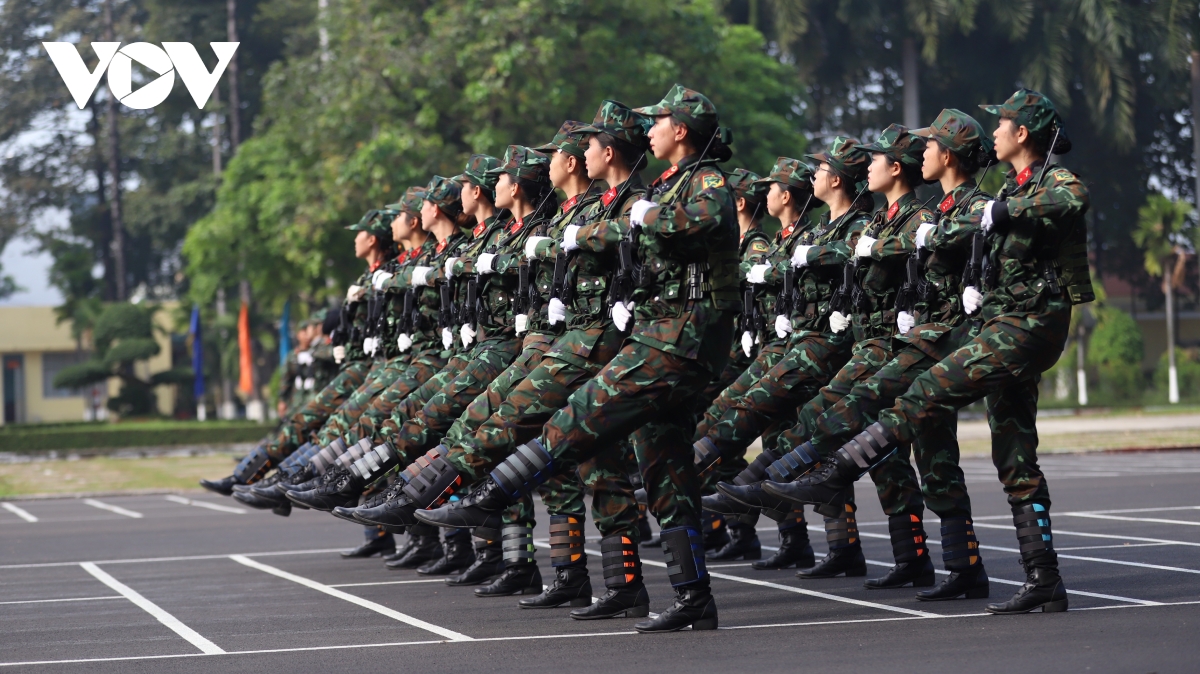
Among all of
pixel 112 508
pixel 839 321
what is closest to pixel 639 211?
pixel 839 321

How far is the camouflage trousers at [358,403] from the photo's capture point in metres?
9.99

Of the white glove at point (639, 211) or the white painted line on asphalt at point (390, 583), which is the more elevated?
the white glove at point (639, 211)

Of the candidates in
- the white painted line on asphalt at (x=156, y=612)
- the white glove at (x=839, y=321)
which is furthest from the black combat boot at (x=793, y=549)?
the white painted line on asphalt at (x=156, y=612)

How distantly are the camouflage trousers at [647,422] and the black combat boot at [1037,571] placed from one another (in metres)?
1.55

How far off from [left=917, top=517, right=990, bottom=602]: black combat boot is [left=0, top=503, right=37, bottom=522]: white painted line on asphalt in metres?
12.2

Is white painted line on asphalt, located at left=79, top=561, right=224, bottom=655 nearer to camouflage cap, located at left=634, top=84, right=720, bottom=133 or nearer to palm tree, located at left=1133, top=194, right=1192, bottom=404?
camouflage cap, located at left=634, top=84, right=720, bottom=133

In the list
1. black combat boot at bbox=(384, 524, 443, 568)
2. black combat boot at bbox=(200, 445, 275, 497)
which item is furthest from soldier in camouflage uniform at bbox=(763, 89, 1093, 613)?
black combat boot at bbox=(200, 445, 275, 497)

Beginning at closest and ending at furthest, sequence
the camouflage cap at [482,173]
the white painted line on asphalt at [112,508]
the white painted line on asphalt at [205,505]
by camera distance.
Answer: the camouflage cap at [482,173] < the white painted line on asphalt at [112,508] < the white painted line on asphalt at [205,505]

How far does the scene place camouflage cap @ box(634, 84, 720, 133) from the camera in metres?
7.20

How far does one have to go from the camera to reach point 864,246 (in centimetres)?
845

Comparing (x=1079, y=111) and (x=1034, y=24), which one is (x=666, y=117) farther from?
(x=1079, y=111)

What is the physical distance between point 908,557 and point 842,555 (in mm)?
880

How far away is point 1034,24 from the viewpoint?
3988 centimetres

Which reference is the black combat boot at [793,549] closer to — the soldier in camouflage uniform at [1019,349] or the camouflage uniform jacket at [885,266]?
the camouflage uniform jacket at [885,266]
